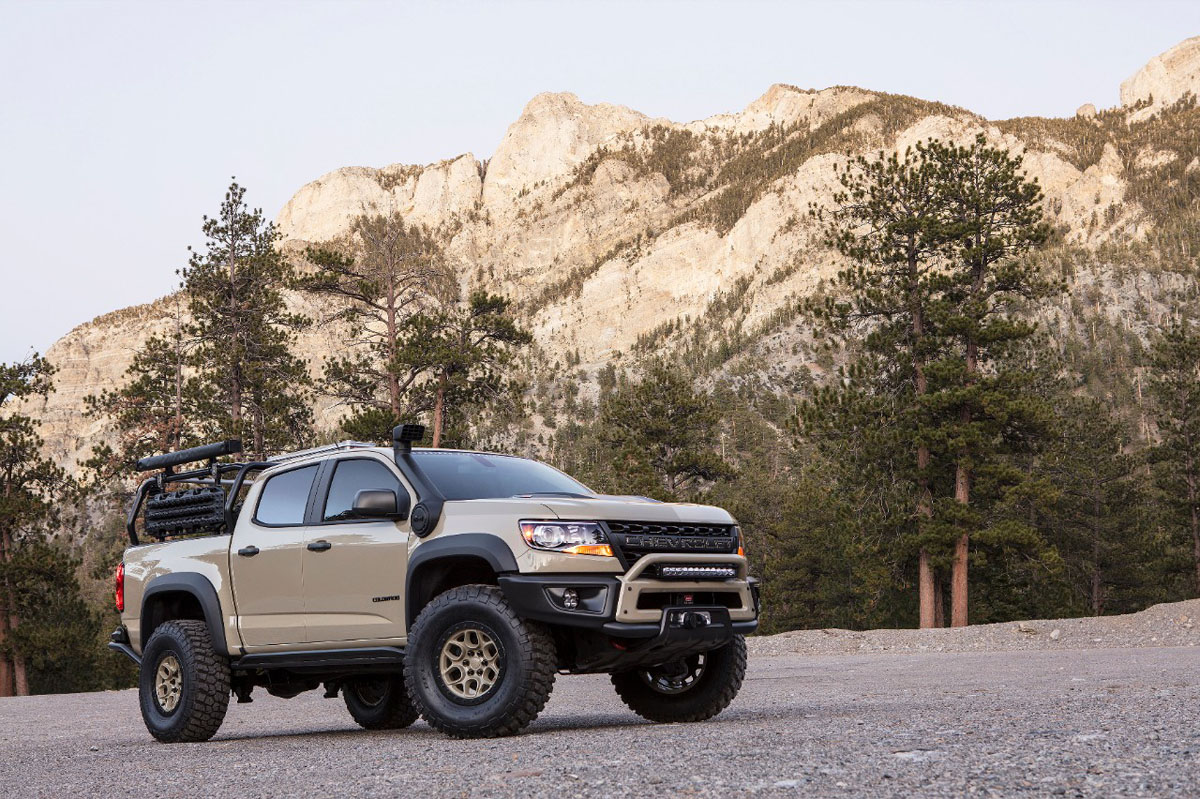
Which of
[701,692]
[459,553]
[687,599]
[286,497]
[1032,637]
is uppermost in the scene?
[286,497]

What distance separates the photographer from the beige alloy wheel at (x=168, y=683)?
30.5 ft

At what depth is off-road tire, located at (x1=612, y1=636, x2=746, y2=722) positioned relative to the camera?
8586 mm

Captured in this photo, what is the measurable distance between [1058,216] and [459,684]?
19394 centimetres

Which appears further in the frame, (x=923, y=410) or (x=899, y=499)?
(x=899, y=499)

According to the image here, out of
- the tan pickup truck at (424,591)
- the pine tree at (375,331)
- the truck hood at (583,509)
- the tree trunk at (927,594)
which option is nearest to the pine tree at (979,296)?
the tree trunk at (927,594)

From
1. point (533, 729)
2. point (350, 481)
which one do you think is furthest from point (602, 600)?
point (350, 481)

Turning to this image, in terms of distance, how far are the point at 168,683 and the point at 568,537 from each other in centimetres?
413

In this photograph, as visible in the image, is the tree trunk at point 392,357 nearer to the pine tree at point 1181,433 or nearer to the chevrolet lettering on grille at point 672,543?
the chevrolet lettering on grille at point 672,543

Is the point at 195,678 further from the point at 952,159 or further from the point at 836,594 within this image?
the point at 836,594

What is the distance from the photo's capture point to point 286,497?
29.7 ft

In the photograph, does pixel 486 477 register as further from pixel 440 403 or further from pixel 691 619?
pixel 440 403

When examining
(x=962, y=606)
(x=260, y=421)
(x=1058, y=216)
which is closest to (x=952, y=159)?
(x=962, y=606)

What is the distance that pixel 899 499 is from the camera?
134ft

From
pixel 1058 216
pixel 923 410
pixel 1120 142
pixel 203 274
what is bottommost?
pixel 923 410
